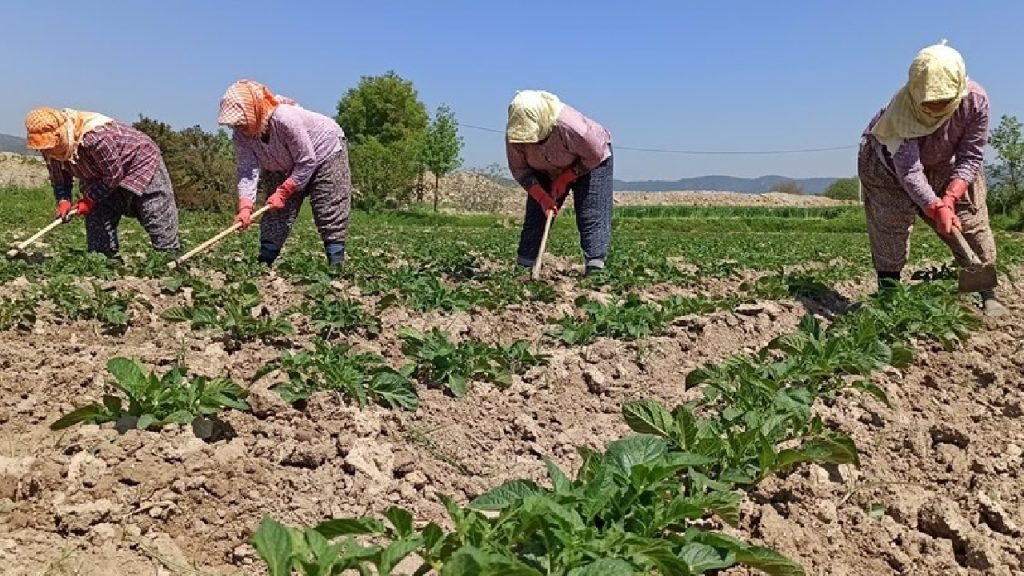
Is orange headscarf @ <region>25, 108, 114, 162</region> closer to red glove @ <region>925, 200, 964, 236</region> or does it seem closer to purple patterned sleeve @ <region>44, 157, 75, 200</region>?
purple patterned sleeve @ <region>44, 157, 75, 200</region>

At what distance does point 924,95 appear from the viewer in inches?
175

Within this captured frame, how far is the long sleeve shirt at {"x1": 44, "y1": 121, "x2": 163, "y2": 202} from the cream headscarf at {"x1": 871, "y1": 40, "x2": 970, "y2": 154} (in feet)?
16.5

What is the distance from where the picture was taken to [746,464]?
7.23 ft

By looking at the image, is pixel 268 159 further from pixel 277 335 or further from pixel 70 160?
pixel 277 335

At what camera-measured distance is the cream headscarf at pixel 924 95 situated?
440 centimetres

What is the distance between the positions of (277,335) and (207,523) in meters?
1.75

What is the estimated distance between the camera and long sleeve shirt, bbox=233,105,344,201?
577cm

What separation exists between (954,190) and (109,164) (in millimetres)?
5568

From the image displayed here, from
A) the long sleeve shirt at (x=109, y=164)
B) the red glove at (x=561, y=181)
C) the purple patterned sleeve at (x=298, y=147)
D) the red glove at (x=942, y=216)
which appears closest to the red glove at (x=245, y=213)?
the purple patterned sleeve at (x=298, y=147)

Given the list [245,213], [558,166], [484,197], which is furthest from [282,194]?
[484,197]

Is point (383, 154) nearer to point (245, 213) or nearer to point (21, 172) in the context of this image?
point (21, 172)

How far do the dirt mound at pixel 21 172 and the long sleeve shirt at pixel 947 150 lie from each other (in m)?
26.4

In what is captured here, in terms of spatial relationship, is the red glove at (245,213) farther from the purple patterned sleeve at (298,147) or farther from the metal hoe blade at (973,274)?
the metal hoe blade at (973,274)

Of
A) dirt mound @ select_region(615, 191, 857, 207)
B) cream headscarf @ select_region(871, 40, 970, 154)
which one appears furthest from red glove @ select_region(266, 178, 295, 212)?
dirt mound @ select_region(615, 191, 857, 207)
